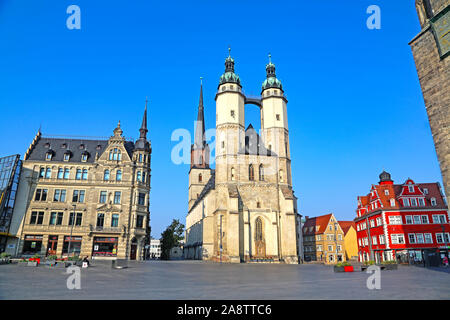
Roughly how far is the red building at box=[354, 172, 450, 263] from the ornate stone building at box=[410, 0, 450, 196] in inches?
1253

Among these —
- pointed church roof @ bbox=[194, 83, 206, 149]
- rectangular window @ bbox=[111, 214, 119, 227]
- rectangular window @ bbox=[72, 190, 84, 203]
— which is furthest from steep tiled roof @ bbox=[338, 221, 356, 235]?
rectangular window @ bbox=[72, 190, 84, 203]

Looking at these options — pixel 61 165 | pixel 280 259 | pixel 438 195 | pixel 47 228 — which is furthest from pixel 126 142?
pixel 438 195

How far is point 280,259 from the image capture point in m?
41.7

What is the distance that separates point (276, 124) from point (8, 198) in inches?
1615

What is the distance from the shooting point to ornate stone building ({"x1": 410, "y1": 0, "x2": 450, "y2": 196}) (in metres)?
13.7

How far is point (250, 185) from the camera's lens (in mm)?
44406

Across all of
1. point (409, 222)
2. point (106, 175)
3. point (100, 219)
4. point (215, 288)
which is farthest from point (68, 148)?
point (409, 222)

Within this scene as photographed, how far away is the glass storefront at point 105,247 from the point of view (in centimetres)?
3875

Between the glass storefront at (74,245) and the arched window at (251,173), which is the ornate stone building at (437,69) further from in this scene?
the glass storefront at (74,245)

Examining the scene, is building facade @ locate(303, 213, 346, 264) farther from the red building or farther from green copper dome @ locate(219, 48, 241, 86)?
green copper dome @ locate(219, 48, 241, 86)

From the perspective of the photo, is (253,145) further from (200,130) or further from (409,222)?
(200,130)
